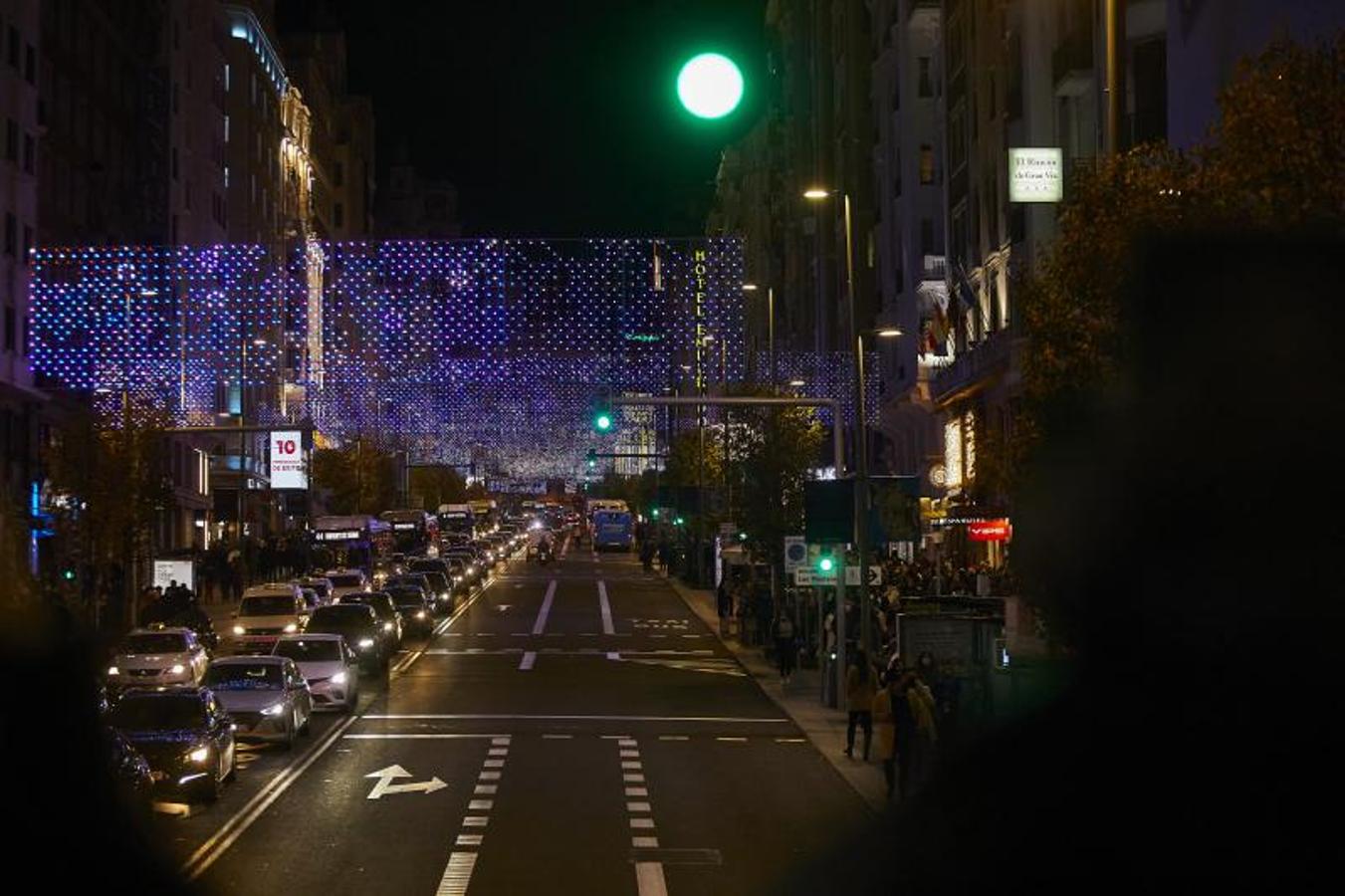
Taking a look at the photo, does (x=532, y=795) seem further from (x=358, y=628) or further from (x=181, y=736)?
(x=358, y=628)

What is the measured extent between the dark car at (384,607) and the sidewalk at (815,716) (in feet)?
26.4

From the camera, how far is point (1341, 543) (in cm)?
1234

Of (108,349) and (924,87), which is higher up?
(924,87)

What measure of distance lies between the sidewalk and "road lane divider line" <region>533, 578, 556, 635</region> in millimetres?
7395

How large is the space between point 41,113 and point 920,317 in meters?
28.5

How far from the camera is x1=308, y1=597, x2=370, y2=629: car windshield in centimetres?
4456

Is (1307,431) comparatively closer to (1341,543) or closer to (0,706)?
(1341,543)

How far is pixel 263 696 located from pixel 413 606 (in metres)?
25.5

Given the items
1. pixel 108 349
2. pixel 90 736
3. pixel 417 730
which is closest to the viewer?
pixel 90 736

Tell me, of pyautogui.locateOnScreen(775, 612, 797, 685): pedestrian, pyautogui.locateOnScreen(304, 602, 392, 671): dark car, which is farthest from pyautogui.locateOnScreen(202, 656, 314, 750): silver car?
pyautogui.locateOnScreen(775, 612, 797, 685): pedestrian

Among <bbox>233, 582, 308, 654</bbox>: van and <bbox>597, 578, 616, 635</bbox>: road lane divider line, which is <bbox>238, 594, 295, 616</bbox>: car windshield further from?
<bbox>597, 578, 616, 635</bbox>: road lane divider line

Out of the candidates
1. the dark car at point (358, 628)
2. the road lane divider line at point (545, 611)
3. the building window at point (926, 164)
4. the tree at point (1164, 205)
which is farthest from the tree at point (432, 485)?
the tree at point (1164, 205)

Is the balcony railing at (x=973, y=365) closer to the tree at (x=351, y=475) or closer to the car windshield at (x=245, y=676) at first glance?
the car windshield at (x=245, y=676)

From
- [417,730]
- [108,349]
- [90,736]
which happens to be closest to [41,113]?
[108,349]
